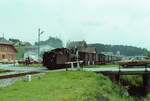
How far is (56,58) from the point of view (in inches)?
2115

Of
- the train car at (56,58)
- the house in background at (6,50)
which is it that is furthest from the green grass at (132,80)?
the house in background at (6,50)

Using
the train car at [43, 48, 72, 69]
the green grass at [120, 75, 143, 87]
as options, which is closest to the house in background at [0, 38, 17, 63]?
the train car at [43, 48, 72, 69]

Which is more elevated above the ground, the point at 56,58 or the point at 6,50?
the point at 6,50

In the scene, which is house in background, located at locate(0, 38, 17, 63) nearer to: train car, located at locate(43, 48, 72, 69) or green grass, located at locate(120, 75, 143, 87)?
train car, located at locate(43, 48, 72, 69)

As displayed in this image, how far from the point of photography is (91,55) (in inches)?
2665

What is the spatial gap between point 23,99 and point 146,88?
20.6 meters

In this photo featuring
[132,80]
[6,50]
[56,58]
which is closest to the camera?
[132,80]

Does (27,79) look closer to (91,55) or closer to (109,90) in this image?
(109,90)

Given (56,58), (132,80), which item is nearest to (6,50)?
(56,58)

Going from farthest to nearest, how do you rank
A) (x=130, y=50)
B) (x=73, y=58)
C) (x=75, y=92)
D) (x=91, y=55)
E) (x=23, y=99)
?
(x=130, y=50)
(x=91, y=55)
(x=73, y=58)
(x=75, y=92)
(x=23, y=99)

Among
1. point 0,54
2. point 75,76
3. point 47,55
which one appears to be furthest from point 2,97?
point 0,54

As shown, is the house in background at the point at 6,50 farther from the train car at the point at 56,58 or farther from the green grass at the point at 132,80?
the green grass at the point at 132,80

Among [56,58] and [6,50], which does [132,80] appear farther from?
[6,50]

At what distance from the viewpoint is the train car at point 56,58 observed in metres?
53.2
